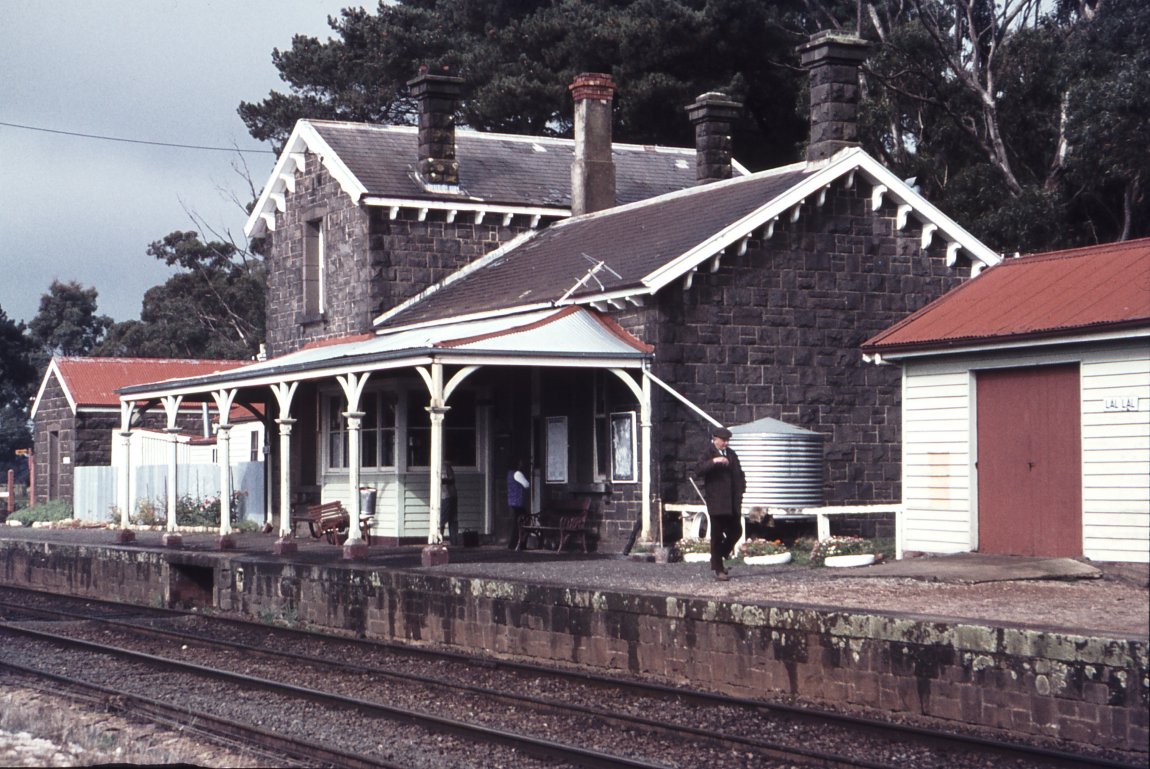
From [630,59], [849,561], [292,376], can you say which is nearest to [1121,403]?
[849,561]

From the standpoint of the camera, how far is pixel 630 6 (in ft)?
137

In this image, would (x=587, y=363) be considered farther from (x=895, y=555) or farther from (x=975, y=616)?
(x=975, y=616)

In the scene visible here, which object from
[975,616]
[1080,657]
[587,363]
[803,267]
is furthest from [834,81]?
[1080,657]

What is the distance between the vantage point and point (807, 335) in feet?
70.1

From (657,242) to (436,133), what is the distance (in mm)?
6047

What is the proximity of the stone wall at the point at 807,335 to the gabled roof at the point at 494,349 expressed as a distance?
0.62m

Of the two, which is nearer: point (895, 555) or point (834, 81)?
point (895, 555)

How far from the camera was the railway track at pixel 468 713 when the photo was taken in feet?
32.5

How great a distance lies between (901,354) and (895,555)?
7.73 ft

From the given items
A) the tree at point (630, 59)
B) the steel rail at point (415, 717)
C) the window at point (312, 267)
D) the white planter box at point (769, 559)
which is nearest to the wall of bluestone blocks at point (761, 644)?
the steel rail at point (415, 717)

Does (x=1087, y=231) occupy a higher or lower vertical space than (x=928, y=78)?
lower

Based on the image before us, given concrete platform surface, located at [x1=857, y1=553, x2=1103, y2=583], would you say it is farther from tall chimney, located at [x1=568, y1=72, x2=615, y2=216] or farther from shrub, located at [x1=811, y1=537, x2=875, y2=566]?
tall chimney, located at [x1=568, y1=72, x2=615, y2=216]

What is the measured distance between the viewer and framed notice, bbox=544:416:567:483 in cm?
2186

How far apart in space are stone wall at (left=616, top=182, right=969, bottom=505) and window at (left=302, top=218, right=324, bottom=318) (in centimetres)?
838
